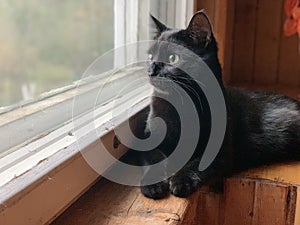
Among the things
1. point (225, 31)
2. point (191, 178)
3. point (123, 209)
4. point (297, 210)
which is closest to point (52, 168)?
point (123, 209)

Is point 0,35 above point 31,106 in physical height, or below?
above

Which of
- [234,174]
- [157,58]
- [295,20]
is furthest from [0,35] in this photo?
[295,20]

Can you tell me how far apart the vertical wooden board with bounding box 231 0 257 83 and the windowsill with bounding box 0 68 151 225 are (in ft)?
3.65

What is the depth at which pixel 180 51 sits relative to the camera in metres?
0.90

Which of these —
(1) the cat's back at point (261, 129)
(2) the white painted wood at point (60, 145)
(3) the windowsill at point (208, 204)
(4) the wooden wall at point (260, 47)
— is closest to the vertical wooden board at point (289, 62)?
(4) the wooden wall at point (260, 47)

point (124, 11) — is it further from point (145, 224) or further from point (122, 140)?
point (145, 224)

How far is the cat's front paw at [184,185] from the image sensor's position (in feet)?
2.48

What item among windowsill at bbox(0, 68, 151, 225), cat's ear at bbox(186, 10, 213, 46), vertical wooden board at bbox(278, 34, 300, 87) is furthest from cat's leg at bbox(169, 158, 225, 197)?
vertical wooden board at bbox(278, 34, 300, 87)

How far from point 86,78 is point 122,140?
0.45 ft

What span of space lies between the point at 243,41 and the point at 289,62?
0.67ft

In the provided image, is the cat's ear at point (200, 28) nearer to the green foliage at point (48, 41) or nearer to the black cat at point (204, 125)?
the black cat at point (204, 125)

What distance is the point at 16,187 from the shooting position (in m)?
0.51

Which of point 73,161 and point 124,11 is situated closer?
point 73,161

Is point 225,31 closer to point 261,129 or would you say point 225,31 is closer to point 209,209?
point 261,129
